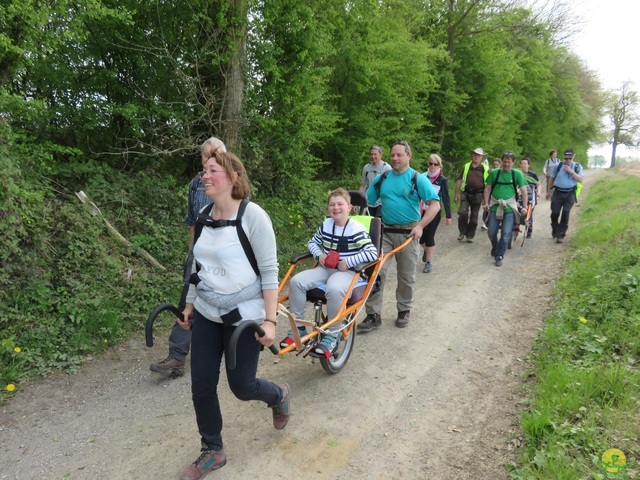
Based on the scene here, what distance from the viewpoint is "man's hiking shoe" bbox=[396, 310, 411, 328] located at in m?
5.45

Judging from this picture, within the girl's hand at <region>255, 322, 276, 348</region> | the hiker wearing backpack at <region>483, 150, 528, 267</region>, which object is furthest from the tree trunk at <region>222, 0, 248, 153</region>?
the girl's hand at <region>255, 322, 276, 348</region>

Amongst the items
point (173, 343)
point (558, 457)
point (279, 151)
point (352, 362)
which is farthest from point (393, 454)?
point (279, 151)

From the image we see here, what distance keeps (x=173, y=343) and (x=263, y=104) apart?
5260mm

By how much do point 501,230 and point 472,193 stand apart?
1.73 m

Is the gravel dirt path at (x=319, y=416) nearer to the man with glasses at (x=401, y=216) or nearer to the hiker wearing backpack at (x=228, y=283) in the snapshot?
the man with glasses at (x=401, y=216)

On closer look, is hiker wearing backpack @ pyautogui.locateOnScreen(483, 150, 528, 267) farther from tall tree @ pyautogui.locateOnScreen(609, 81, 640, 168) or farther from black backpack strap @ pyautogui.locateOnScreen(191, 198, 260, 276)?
tall tree @ pyautogui.locateOnScreen(609, 81, 640, 168)

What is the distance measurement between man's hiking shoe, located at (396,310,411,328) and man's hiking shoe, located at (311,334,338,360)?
1.75 metres

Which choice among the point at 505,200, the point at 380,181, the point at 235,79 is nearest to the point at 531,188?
the point at 505,200

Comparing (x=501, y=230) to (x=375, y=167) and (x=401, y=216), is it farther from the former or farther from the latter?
(x=401, y=216)

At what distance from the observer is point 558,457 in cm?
281

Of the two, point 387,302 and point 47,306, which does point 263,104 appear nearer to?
point 387,302

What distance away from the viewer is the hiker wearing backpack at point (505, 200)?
329 inches

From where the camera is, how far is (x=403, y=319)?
5.51 metres

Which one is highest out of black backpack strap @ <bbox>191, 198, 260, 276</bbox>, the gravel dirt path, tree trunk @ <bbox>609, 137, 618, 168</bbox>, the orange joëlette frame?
tree trunk @ <bbox>609, 137, 618, 168</bbox>
